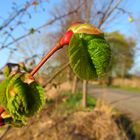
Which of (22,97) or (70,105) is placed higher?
(22,97)

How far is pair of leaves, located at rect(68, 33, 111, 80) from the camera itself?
67 centimetres

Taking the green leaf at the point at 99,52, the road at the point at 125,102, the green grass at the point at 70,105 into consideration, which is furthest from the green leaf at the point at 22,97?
the road at the point at 125,102

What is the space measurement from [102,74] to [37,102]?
0.42 ft

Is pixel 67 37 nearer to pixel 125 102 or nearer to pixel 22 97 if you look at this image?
pixel 22 97

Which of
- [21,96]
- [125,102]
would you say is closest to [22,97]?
[21,96]

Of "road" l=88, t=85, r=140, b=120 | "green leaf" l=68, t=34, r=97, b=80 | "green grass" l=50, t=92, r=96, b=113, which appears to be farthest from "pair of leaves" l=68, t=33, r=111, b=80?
"road" l=88, t=85, r=140, b=120

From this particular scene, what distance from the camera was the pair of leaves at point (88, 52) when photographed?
674 millimetres

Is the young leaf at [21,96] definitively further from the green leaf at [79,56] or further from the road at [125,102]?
the road at [125,102]

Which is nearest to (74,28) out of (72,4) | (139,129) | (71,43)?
(71,43)

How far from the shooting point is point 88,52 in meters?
0.68

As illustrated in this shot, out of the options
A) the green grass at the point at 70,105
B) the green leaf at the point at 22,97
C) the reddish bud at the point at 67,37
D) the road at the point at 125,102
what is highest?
the reddish bud at the point at 67,37

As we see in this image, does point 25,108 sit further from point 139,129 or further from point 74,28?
point 139,129

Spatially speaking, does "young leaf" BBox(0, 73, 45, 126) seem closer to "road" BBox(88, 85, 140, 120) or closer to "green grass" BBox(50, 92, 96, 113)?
"green grass" BBox(50, 92, 96, 113)

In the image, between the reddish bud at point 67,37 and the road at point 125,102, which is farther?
the road at point 125,102
